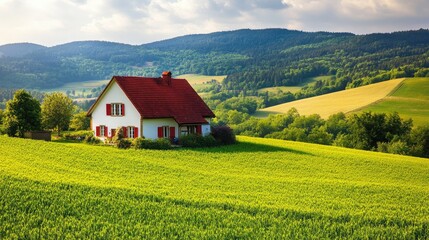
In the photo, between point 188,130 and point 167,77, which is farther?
point 167,77

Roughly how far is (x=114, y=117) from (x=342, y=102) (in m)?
89.0

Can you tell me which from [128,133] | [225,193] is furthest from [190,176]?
[128,133]

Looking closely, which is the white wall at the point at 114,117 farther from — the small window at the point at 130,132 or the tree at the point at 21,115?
the tree at the point at 21,115

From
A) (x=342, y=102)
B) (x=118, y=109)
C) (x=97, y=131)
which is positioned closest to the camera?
(x=118, y=109)

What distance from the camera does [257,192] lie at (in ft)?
87.7

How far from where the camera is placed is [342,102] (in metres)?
127

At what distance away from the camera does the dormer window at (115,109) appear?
48.9 meters

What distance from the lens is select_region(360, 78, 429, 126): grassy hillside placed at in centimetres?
10270

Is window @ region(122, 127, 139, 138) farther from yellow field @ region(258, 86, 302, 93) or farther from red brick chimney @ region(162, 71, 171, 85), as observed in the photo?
yellow field @ region(258, 86, 302, 93)

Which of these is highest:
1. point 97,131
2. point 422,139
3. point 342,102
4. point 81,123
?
point 342,102

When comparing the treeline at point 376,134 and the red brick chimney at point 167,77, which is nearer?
the red brick chimney at point 167,77

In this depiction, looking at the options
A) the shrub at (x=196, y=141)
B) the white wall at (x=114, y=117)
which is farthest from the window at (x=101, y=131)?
the shrub at (x=196, y=141)

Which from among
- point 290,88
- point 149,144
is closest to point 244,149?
point 149,144

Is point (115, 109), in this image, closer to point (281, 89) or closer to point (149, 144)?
point (149, 144)
